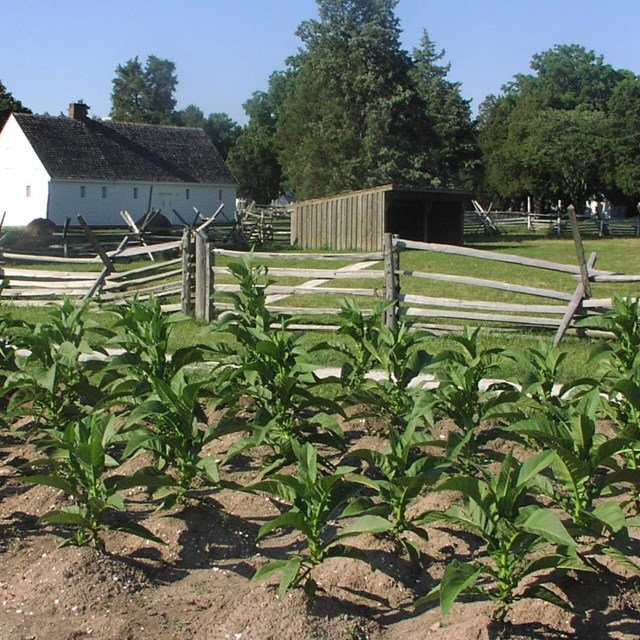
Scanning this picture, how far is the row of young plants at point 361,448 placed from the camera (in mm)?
3770

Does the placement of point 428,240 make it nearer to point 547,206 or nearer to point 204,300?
point 204,300

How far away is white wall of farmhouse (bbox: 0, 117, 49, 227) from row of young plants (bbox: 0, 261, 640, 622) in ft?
121

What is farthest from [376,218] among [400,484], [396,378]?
[400,484]

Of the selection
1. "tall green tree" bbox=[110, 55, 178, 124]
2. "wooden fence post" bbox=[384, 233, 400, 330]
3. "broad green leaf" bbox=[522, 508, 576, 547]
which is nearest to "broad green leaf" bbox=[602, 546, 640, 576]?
"broad green leaf" bbox=[522, 508, 576, 547]

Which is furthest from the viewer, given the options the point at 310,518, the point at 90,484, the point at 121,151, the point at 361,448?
the point at 121,151

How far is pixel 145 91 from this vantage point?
106875 millimetres

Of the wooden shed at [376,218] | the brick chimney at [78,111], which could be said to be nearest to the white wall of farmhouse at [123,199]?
the brick chimney at [78,111]

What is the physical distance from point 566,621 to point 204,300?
9625mm

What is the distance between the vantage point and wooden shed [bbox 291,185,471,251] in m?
29.8

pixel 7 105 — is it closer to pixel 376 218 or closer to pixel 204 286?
pixel 376 218

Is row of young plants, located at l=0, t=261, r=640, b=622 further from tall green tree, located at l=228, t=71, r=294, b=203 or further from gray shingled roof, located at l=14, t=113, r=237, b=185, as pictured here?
tall green tree, located at l=228, t=71, r=294, b=203

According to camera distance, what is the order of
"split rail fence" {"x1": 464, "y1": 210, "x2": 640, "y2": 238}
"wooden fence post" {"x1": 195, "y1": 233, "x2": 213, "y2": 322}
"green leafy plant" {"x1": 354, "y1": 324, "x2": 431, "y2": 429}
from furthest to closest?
"split rail fence" {"x1": 464, "y1": 210, "x2": 640, "y2": 238}, "wooden fence post" {"x1": 195, "y1": 233, "x2": 213, "y2": 322}, "green leafy plant" {"x1": 354, "y1": 324, "x2": 431, "y2": 429}

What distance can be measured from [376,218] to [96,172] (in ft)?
61.2

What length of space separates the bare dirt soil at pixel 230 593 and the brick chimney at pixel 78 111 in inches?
1699
